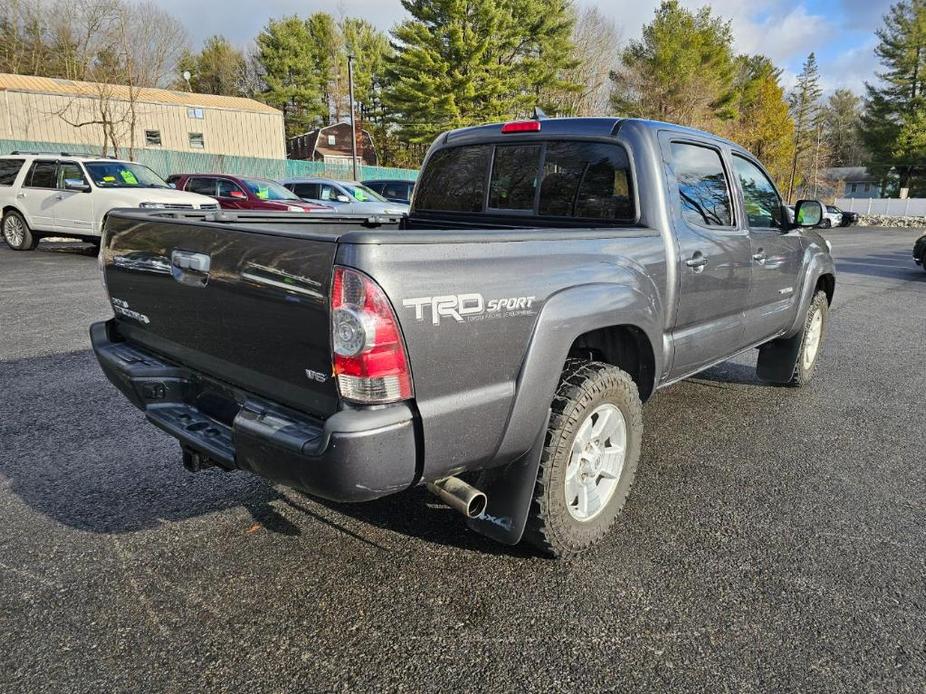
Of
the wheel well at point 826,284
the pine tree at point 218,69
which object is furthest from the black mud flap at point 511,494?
the pine tree at point 218,69

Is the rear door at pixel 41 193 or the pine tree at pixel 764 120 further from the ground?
the pine tree at pixel 764 120

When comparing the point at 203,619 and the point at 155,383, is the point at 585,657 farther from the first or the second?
the point at 155,383

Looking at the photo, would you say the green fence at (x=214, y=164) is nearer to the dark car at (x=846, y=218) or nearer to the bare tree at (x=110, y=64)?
the bare tree at (x=110, y=64)

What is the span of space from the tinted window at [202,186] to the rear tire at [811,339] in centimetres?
1291

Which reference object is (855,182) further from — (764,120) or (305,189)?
(305,189)

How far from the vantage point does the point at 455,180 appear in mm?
4055

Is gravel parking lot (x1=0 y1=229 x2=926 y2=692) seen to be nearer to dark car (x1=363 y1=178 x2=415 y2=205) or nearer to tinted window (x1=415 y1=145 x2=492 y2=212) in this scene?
tinted window (x1=415 y1=145 x2=492 y2=212)

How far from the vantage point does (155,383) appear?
8.93 feet

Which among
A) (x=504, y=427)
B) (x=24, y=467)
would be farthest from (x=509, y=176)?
(x=24, y=467)

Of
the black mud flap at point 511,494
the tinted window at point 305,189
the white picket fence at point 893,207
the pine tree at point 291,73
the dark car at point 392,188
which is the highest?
the pine tree at point 291,73

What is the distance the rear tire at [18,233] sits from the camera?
Result: 12.9 meters

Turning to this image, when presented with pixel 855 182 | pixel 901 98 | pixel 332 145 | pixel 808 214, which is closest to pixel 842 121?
pixel 855 182

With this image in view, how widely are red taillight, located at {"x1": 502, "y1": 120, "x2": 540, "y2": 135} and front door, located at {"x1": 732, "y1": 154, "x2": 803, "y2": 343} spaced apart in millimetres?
1353

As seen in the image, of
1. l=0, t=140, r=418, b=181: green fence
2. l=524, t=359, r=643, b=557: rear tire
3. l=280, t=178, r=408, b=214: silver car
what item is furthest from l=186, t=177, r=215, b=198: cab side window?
l=0, t=140, r=418, b=181: green fence
